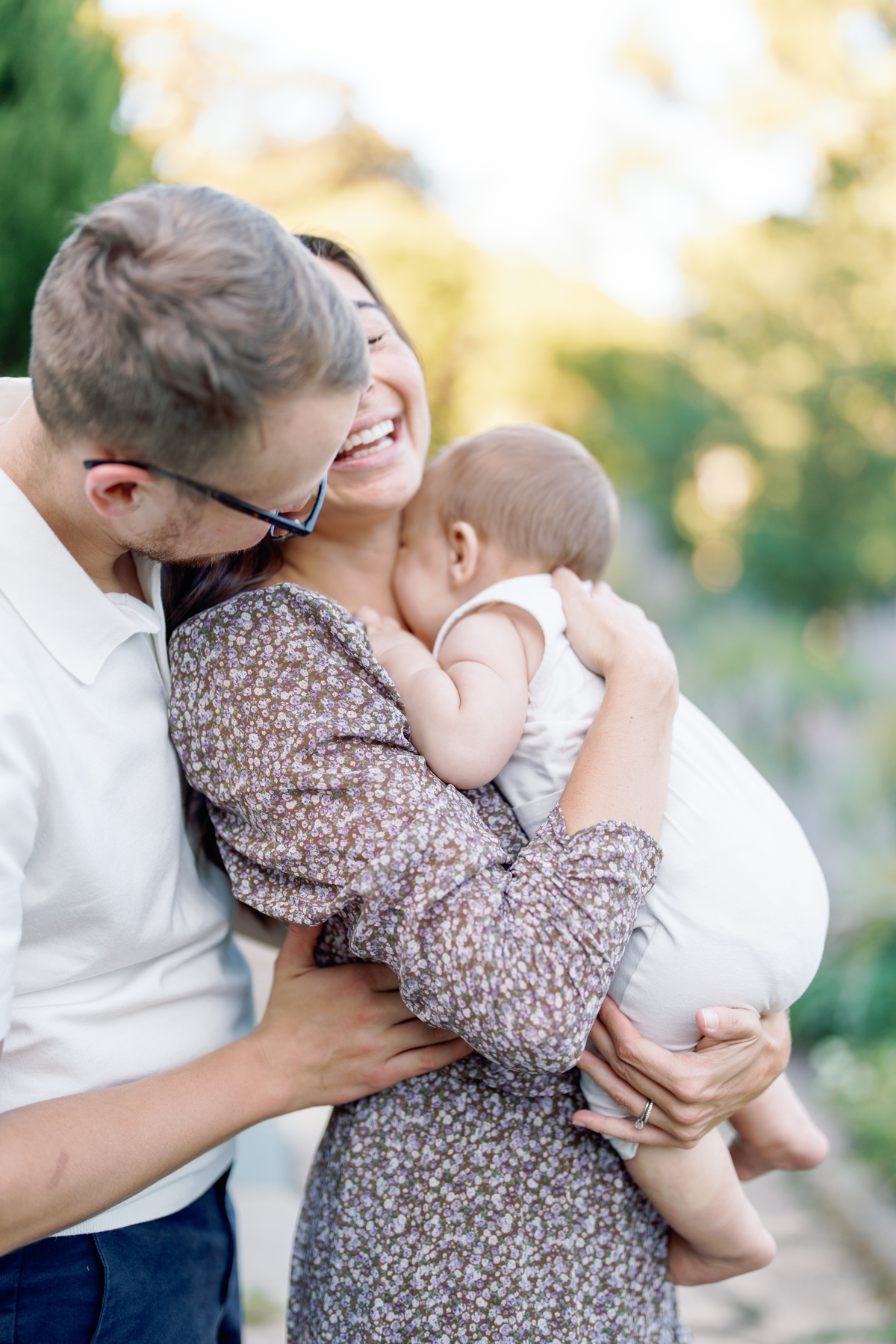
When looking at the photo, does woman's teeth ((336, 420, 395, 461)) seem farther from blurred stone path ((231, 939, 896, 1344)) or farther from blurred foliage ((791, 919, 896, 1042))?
blurred foliage ((791, 919, 896, 1042))

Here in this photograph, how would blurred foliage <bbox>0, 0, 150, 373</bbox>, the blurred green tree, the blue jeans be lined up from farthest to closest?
the blurred green tree → blurred foliage <bbox>0, 0, 150, 373</bbox> → the blue jeans

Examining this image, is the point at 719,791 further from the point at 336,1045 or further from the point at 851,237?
the point at 851,237

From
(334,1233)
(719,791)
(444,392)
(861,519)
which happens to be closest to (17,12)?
(719,791)

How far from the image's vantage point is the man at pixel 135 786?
106 centimetres

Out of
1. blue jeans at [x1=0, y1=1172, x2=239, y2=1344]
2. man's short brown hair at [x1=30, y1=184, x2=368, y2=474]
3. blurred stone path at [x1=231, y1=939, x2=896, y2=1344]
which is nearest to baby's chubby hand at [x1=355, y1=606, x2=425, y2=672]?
man's short brown hair at [x1=30, y1=184, x2=368, y2=474]

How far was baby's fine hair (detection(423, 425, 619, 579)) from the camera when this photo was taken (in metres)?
1.90

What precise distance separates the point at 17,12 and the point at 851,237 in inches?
323

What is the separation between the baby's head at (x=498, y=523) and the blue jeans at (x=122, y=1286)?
3.55 ft

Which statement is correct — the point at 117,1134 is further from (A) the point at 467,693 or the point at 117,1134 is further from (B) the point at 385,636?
(B) the point at 385,636

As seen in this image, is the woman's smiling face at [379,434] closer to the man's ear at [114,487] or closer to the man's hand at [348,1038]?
the man's ear at [114,487]

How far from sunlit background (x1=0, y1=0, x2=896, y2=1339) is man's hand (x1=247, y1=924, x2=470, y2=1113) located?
104 inches

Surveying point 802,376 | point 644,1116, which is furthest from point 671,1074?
point 802,376

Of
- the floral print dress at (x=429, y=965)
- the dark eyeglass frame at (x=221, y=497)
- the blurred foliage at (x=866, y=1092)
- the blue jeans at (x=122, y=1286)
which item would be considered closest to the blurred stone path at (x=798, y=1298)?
the blurred foliage at (x=866, y=1092)

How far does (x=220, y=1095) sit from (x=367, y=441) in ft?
3.54
